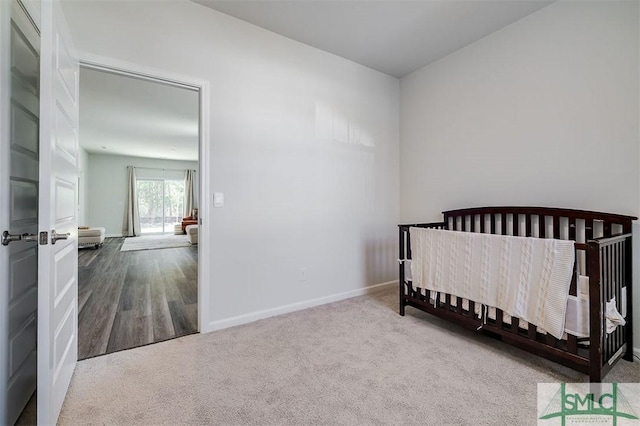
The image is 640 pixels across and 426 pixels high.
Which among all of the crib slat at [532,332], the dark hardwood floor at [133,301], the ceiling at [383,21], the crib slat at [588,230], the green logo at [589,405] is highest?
the ceiling at [383,21]

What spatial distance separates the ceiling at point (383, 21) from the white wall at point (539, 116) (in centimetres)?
20

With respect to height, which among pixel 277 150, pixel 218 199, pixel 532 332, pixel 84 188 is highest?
pixel 84 188

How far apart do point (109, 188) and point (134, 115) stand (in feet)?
15.6

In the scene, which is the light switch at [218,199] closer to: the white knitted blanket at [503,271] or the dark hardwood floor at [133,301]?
the dark hardwood floor at [133,301]

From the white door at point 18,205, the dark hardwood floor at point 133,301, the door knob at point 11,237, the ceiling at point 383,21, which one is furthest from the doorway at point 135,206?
the door knob at point 11,237

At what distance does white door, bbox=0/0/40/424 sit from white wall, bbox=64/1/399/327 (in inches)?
21.3

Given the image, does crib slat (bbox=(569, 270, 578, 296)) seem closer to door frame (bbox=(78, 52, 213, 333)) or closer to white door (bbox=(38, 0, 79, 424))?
door frame (bbox=(78, 52, 213, 333))

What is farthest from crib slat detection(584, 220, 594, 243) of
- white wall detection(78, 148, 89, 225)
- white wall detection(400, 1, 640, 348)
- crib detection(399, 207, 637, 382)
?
white wall detection(78, 148, 89, 225)

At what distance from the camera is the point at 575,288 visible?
1553 mm

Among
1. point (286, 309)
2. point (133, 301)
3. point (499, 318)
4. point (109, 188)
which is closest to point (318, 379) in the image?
point (286, 309)

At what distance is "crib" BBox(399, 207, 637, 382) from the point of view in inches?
56.4

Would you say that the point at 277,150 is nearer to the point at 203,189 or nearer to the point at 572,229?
the point at 203,189

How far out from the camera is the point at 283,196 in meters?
2.57

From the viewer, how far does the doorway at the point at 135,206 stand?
2375 millimetres
